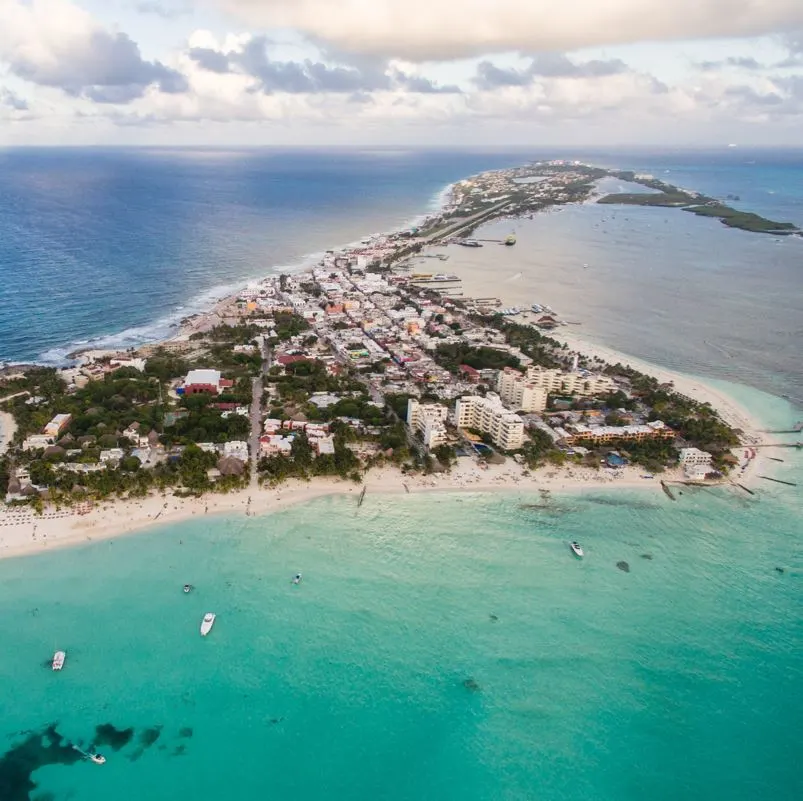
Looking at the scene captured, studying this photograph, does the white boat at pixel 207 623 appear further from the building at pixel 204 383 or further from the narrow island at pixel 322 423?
the building at pixel 204 383

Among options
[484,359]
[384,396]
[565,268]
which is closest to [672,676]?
[384,396]

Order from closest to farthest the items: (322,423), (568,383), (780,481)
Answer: (780,481) → (322,423) → (568,383)

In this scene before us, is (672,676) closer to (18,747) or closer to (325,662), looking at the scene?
(325,662)

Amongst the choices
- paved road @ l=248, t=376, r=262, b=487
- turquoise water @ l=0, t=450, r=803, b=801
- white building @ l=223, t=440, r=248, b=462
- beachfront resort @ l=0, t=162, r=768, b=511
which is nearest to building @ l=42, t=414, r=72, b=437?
beachfront resort @ l=0, t=162, r=768, b=511

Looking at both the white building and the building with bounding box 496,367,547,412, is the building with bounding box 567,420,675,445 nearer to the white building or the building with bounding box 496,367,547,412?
the building with bounding box 496,367,547,412

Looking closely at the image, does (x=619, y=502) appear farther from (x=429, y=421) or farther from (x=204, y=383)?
(x=204, y=383)

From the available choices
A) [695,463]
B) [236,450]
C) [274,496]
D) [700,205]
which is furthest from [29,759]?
[700,205]
